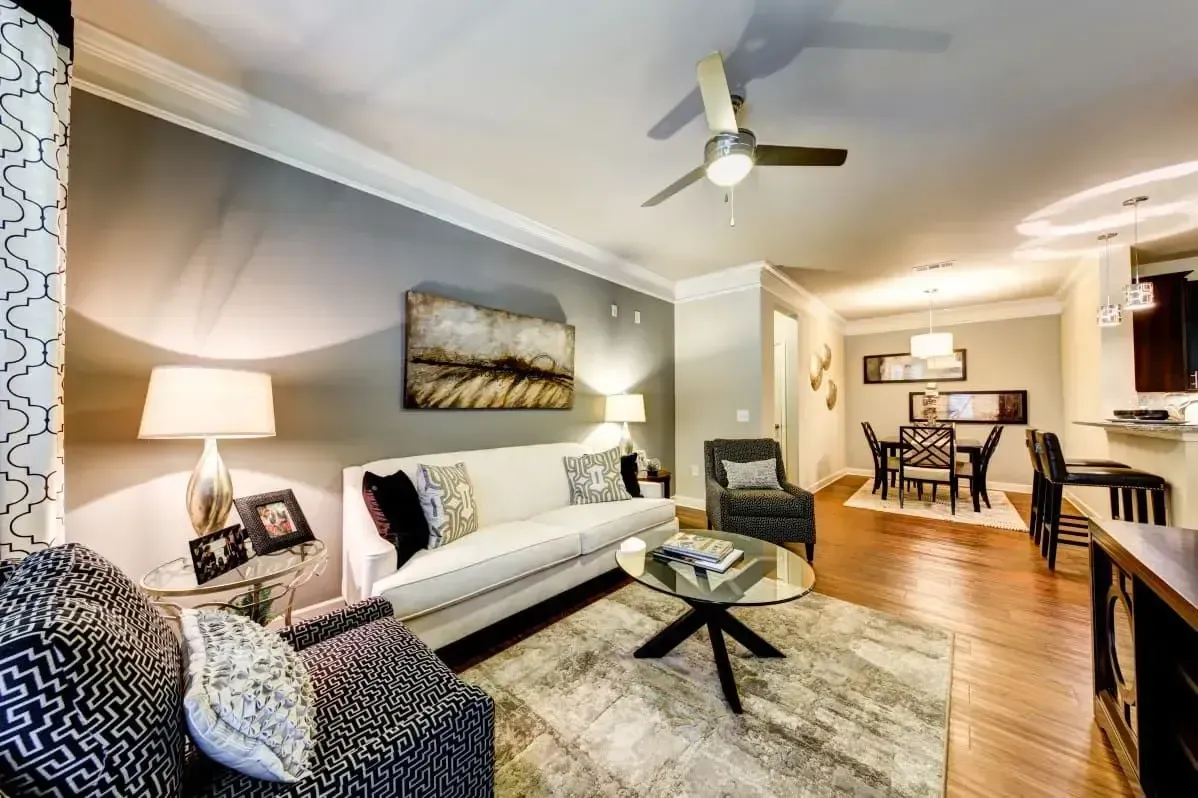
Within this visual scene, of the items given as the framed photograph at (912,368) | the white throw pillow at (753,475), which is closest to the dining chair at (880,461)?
the framed photograph at (912,368)

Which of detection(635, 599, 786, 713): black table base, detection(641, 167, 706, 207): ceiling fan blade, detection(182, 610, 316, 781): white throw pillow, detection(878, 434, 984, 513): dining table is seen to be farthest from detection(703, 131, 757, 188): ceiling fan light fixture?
detection(878, 434, 984, 513): dining table

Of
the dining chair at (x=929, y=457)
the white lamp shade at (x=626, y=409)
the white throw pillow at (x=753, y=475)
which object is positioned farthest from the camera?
the dining chair at (x=929, y=457)

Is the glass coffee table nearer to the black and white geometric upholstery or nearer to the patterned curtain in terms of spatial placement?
the black and white geometric upholstery

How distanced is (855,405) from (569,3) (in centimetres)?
745

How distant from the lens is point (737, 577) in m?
2.00

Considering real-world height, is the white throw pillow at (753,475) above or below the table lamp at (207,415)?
below

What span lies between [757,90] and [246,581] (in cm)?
293

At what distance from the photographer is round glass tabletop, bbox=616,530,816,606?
1800 mm

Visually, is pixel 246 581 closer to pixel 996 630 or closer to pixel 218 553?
pixel 218 553

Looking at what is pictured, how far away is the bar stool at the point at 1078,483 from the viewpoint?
9.41 feet

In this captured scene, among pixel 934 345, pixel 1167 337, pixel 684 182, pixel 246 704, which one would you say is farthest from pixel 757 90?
pixel 934 345

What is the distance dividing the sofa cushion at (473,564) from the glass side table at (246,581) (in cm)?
31

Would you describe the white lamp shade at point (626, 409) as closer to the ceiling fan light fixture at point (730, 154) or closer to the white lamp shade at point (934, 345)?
the ceiling fan light fixture at point (730, 154)

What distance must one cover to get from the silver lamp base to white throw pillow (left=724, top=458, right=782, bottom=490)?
3.20m
